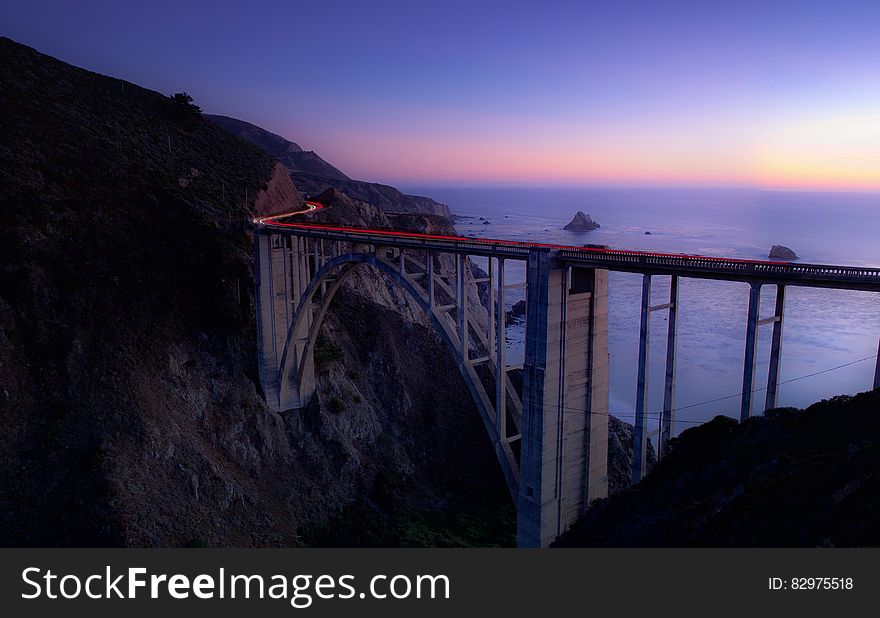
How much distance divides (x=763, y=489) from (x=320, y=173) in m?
137

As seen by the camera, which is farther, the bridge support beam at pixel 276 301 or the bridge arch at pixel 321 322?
the bridge support beam at pixel 276 301

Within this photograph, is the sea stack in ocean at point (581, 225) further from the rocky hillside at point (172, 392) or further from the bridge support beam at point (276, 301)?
the bridge support beam at point (276, 301)

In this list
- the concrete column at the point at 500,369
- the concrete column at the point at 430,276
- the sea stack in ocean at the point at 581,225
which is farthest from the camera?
the sea stack in ocean at the point at 581,225

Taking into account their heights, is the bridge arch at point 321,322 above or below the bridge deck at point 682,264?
below

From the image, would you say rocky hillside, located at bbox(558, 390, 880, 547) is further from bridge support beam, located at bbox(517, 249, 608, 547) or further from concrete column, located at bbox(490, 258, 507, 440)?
concrete column, located at bbox(490, 258, 507, 440)

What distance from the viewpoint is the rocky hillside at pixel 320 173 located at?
364 ft

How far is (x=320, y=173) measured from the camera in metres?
139

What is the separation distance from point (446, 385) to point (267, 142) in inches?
4927

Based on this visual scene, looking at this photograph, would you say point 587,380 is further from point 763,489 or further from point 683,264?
point 763,489

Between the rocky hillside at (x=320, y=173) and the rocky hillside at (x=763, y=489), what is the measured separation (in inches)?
3483

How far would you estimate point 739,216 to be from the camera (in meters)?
158

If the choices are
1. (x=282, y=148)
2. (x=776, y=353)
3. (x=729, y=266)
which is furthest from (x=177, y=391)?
(x=282, y=148)

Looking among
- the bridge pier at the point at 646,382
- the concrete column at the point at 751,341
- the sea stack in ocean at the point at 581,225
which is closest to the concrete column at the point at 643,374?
the bridge pier at the point at 646,382

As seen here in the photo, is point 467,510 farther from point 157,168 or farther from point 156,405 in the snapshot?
point 157,168
